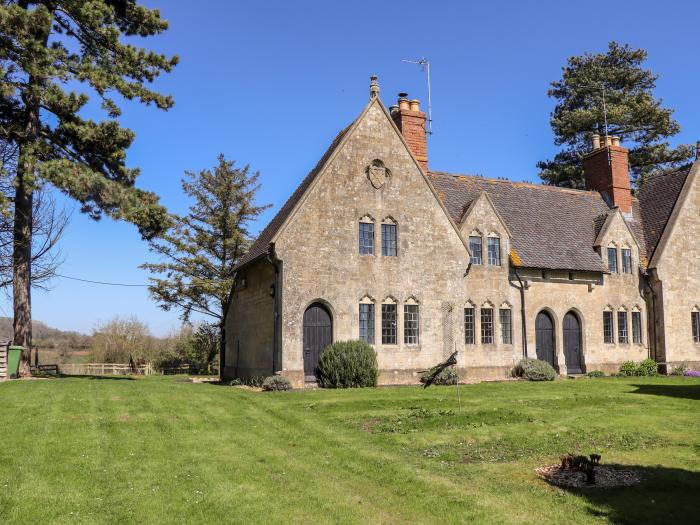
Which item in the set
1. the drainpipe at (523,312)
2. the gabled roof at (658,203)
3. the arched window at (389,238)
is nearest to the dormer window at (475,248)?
the drainpipe at (523,312)

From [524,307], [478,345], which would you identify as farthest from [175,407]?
[524,307]

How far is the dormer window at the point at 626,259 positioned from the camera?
106ft

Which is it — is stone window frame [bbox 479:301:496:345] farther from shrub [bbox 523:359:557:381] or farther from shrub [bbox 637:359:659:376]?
shrub [bbox 637:359:659:376]

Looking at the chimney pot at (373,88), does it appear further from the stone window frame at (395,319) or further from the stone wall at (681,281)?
the stone wall at (681,281)

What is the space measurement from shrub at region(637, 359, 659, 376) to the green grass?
11.6m

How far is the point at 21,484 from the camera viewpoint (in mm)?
9523

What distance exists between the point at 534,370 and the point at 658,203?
14773 millimetres

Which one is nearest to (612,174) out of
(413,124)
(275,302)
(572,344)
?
(572,344)

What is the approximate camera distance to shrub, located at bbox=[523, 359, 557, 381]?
27375 millimetres

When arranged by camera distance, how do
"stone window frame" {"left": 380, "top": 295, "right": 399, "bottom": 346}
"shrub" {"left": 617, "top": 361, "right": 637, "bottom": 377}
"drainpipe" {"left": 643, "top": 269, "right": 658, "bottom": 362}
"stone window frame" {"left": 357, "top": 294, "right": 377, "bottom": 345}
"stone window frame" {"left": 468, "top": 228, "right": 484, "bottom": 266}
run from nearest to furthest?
"stone window frame" {"left": 357, "top": 294, "right": 377, "bottom": 345}
"stone window frame" {"left": 380, "top": 295, "right": 399, "bottom": 346}
"stone window frame" {"left": 468, "top": 228, "right": 484, "bottom": 266}
"shrub" {"left": 617, "top": 361, "right": 637, "bottom": 377}
"drainpipe" {"left": 643, "top": 269, "right": 658, "bottom": 362}

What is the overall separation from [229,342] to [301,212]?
10.8m

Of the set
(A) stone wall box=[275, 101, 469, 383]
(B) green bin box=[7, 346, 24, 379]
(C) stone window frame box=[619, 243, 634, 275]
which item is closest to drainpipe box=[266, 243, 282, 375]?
(A) stone wall box=[275, 101, 469, 383]

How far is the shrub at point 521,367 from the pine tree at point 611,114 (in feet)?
106

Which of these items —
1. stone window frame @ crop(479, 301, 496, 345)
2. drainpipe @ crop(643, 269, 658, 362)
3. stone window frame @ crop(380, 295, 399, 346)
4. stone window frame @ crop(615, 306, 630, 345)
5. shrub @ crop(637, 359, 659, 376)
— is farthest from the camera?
drainpipe @ crop(643, 269, 658, 362)
